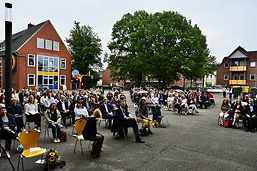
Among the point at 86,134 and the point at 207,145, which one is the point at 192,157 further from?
the point at 86,134

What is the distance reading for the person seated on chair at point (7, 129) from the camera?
5453mm

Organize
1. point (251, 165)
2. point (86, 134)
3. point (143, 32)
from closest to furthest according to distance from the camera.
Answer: point (251, 165) < point (86, 134) < point (143, 32)

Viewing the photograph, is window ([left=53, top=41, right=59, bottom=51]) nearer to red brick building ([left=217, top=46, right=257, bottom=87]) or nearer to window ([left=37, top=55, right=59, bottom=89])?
window ([left=37, top=55, right=59, bottom=89])

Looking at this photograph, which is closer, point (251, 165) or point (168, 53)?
point (251, 165)

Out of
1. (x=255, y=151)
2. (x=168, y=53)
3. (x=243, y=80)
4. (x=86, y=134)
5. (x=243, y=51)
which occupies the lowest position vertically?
(x=255, y=151)

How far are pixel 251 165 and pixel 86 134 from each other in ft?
15.1

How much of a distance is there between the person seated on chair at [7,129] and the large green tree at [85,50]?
37.1 metres

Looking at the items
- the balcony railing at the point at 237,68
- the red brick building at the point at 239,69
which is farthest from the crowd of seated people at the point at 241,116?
the balcony railing at the point at 237,68

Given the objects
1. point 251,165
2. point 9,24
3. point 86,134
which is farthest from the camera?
point 9,24

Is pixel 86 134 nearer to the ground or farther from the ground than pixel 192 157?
farther from the ground

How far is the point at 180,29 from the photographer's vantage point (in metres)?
29.4

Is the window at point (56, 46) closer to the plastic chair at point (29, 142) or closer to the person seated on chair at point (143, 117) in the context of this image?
the person seated on chair at point (143, 117)

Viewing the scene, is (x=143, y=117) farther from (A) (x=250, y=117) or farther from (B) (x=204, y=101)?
(B) (x=204, y=101)

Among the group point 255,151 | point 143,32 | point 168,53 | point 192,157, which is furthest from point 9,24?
point 143,32
